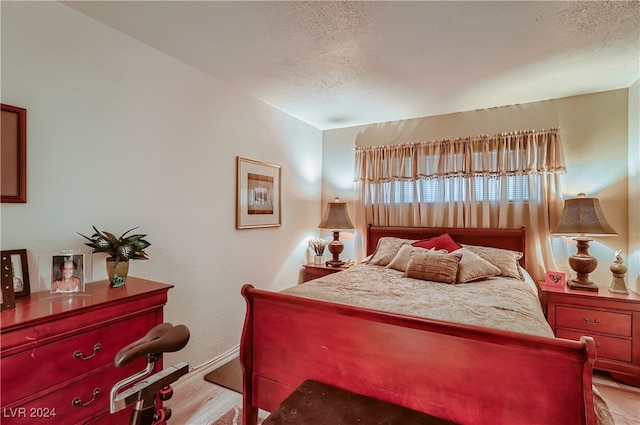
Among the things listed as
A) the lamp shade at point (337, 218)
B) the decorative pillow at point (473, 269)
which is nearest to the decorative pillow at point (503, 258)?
the decorative pillow at point (473, 269)

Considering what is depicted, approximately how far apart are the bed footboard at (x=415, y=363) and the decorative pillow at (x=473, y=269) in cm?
138

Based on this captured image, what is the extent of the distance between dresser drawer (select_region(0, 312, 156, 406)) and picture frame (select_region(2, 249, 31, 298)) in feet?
1.39

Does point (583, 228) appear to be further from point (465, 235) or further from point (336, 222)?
point (336, 222)

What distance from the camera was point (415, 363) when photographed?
1493mm

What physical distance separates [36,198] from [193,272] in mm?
1182

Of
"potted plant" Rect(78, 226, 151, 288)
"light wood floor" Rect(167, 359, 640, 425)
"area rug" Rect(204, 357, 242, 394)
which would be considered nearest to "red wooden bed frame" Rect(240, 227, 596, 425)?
"light wood floor" Rect(167, 359, 640, 425)

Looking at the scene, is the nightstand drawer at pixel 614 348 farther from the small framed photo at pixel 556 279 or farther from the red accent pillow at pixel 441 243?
the red accent pillow at pixel 441 243

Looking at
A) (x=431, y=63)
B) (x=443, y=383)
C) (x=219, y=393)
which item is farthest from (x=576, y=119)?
(x=219, y=393)

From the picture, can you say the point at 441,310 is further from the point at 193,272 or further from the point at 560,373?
the point at 193,272

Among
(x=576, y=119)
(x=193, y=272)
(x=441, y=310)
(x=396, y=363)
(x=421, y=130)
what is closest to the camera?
(x=396, y=363)

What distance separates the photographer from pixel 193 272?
103 inches

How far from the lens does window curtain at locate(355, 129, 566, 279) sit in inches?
128

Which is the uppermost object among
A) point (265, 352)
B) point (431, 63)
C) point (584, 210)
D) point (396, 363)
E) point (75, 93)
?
point (431, 63)

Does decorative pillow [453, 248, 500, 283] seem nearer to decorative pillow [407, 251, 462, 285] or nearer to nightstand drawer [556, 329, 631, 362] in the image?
decorative pillow [407, 251, 462, 285]
